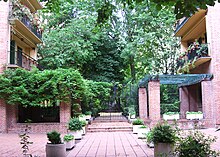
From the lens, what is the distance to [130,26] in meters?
29.5

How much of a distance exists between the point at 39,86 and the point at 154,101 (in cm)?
671

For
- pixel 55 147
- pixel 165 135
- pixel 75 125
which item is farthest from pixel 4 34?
pixel 165 135

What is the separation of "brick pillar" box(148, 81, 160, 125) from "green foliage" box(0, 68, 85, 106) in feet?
13.5

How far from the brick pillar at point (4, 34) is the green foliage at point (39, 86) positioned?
787mm

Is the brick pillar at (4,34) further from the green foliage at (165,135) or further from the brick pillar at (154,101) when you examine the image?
the green foliage at (165,135)

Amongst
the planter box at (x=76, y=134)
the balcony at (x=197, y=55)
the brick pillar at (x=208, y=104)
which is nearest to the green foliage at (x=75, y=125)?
the planter box at (x=76, y=134)

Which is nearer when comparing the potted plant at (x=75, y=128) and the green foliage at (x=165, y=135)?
the green foliage at (x=165, y=135)

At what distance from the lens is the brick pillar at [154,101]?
16984mm

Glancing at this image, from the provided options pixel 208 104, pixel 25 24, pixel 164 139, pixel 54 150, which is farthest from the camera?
pixel 25 24

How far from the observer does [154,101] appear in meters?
17.1

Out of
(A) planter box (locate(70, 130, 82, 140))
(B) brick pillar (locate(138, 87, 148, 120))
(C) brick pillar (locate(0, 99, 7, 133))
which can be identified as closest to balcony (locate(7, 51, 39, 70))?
(C) brick pillar (locate(0, 99, 7, 133))

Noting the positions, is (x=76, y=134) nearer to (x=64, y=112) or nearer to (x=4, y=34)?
(x=64, y=112)

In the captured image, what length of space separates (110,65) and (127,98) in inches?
177

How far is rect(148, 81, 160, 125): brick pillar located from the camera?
55.7 feet
